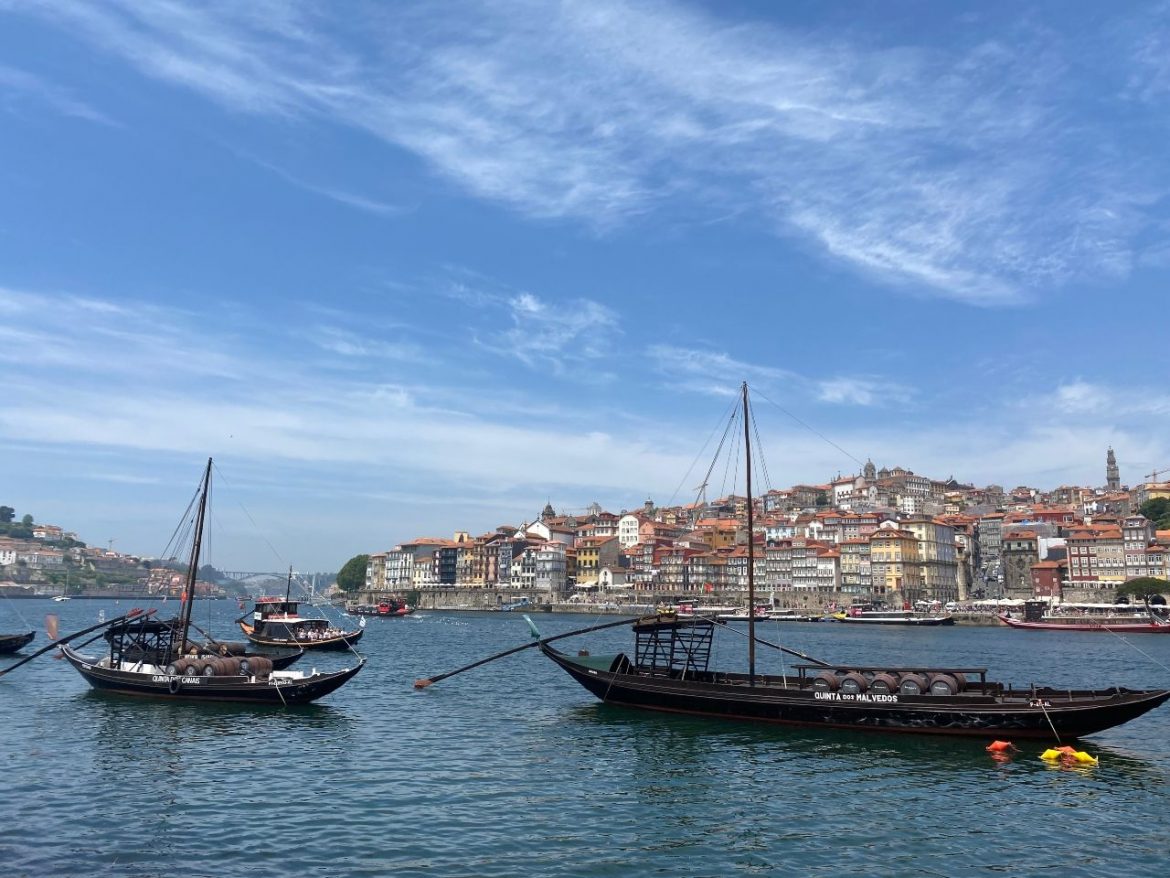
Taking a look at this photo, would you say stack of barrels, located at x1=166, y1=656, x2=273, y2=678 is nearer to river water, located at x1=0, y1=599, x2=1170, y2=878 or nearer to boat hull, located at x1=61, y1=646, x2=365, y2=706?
boat hull, located at x1=61, y1=646, x2=365, y2=706

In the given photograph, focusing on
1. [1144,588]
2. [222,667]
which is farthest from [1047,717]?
[1144,588]

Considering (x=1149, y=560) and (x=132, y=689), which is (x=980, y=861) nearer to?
(x=132, y=689)

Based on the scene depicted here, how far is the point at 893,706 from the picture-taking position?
3444 centimetres

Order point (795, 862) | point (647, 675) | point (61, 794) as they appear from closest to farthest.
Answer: point (795, 862) → point (61, 794) → point (647, 675)

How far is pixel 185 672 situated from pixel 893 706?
29439 millimetres

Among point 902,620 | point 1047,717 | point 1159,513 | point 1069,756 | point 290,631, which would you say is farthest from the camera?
point 1159,513

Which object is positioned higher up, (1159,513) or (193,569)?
(1159,513)

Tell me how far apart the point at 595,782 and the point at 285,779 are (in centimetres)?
892

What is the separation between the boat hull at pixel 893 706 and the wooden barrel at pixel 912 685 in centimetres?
44

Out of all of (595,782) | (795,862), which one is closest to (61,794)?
(595,782)

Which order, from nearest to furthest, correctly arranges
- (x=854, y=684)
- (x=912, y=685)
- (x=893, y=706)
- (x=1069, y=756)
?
→ 1. (x=1069, y=756)
2. (x=893, y=706)
3. (x=912, y=685)
4. (x=854, y=684)

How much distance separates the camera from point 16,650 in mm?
65562

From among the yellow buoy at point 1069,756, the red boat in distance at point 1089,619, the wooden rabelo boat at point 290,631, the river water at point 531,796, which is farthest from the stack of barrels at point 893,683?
the red boat in distance at point 1089,619

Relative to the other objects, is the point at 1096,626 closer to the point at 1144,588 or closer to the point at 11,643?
the point at 1144,588
